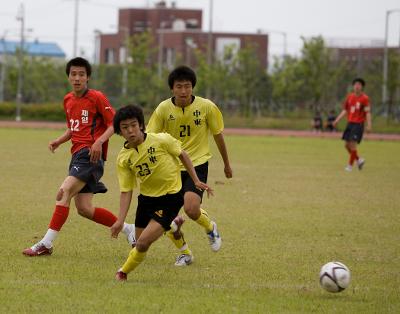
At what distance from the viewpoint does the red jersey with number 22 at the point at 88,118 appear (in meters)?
9.66

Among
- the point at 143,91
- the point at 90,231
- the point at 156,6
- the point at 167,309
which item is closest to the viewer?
the point at 167,309

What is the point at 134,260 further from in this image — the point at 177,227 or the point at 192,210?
the point at 192,210

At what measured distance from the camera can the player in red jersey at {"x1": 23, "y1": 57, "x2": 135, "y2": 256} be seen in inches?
372

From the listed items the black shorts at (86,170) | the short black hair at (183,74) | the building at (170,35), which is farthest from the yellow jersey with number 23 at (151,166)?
the building at (170,35)

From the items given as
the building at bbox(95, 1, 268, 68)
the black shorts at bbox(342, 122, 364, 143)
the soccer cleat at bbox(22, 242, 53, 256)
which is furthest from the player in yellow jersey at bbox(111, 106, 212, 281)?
the building at bbox(95, 1, 268, 68)

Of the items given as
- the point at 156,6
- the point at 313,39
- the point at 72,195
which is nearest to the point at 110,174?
the point at 72,195

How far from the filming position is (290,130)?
50.2 meters

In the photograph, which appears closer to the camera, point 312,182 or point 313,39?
point 312,182

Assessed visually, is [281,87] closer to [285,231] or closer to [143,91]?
[143,91]

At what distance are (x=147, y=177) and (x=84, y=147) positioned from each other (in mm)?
1583

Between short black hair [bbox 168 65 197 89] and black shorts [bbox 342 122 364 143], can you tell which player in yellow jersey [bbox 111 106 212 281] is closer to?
short black hair [bbox 168 65 197 89]

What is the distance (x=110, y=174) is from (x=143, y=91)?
41.6 metres

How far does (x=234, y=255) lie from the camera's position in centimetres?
980

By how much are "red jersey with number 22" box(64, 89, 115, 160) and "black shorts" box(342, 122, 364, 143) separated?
13.2 m
